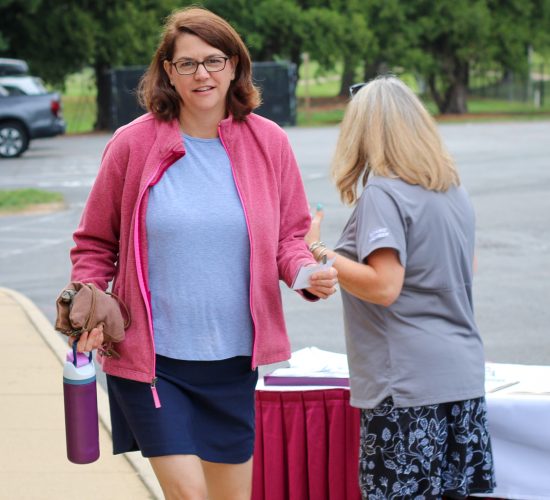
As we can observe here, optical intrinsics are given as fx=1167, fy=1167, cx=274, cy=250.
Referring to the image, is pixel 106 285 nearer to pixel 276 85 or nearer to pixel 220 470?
pixel 220 470

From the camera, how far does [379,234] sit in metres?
3.55

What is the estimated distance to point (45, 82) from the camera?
39312 millimetres

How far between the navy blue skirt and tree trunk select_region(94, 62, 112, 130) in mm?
35716

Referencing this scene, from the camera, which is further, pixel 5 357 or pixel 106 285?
pixel 5 357

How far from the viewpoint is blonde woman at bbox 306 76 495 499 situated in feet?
11.7

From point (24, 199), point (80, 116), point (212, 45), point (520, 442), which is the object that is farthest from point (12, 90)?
point (212, 45)

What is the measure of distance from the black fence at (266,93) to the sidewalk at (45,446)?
29.8m

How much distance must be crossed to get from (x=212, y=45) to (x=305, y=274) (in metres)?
0.74

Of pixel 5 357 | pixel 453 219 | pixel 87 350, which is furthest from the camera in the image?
pixel 5 357

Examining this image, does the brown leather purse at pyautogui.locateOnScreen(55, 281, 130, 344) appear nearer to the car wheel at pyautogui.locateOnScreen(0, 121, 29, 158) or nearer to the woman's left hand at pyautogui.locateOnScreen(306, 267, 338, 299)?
the woman's left hand at pyautogui.locateOnScreen(306, 267, 338, 299)

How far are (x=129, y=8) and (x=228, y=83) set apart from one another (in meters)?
35.7

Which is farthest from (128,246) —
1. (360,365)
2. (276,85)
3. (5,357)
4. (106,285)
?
(276,85)

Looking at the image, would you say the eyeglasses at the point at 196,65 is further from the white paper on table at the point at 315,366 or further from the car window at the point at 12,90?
the car window at the point at 12,90

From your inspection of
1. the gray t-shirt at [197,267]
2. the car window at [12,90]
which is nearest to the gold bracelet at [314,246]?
the gray t-shirt at [197,267]
